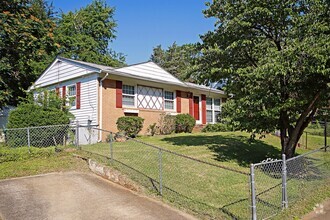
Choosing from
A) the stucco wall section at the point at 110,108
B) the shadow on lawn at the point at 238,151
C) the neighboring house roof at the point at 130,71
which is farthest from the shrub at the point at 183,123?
the shadow on lawn at the point at 238,151

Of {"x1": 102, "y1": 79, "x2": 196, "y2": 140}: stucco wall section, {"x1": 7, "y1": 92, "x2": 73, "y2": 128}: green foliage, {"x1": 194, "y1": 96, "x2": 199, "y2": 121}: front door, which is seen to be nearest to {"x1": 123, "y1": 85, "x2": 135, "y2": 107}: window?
{"x1": 102, "y1": 79, "x2": 196, "y2": 140}: stucco wall section

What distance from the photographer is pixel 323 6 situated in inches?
321

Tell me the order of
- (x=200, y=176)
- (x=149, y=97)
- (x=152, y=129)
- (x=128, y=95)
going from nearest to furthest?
(x=200, y=176) < (x=128, y=95) < (x=152, y=129) < (x=149, y=97)

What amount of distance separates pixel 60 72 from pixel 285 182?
14958 mm

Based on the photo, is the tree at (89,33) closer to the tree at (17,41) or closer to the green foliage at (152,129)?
the tree at (17,41)

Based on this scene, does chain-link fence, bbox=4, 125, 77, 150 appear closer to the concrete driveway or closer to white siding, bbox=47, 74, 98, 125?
white siding, bbox=47, 74, 98, 125

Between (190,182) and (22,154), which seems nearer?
(190,182)

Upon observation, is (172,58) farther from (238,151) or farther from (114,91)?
(238,151)

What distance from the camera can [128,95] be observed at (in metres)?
16.3

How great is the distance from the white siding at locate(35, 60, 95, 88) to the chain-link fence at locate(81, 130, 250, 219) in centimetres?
724

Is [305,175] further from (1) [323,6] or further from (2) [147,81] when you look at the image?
(2) [147,81]

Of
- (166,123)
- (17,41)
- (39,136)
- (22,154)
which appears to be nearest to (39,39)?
(17,41)

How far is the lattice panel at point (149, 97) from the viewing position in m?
16.9

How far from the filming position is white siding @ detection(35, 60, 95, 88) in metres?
15.9
